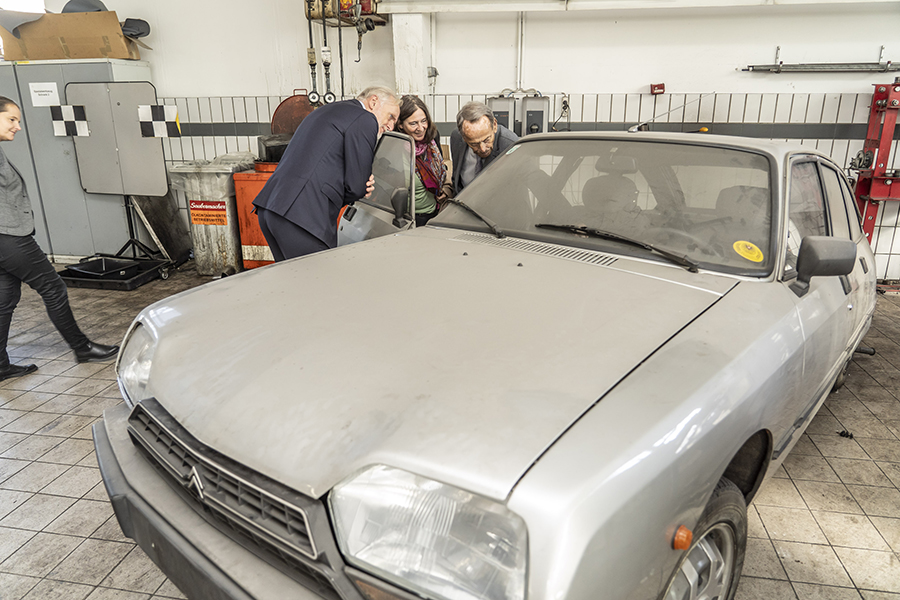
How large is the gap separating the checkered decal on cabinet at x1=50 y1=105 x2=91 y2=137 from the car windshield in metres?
5.13

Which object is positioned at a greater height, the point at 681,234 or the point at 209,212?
the point at 681,234

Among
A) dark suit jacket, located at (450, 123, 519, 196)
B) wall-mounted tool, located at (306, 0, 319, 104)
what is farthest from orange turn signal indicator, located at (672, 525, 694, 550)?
wall-mounted tool, located at (306, 0, 319, 104)

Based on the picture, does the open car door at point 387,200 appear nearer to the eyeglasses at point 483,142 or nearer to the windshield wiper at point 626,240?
the eyeglasses at point 483,142

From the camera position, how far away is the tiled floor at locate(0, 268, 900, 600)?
188 centimetres

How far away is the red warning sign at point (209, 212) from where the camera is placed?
5492 millimetres

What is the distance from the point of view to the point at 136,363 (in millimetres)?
1604

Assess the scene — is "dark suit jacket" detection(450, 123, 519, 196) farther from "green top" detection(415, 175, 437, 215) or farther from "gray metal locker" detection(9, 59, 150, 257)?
"gray metal locker" detection(9, 59, 150, 257)

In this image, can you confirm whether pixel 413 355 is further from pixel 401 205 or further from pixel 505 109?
pixel 505 109

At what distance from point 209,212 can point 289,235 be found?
308 centimetres

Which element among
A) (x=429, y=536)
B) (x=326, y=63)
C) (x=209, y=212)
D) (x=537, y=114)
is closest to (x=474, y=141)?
(x=537, y=114)

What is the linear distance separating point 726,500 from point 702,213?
3.06 feet

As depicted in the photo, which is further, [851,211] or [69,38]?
[69,38]

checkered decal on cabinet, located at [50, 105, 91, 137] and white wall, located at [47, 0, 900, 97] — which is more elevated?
white wall, located at [47, 0, 900, 97]

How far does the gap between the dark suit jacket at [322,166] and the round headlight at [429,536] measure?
200cm
